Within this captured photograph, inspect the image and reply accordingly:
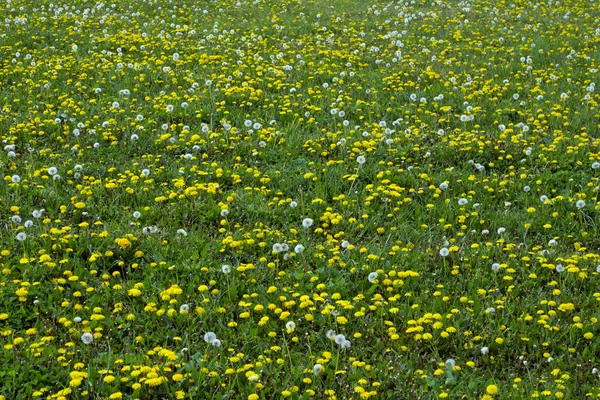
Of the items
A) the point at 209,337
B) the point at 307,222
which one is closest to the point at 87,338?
the point at 209,337

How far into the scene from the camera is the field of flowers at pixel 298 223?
13.4 feet

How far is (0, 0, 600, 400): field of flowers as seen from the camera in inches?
160

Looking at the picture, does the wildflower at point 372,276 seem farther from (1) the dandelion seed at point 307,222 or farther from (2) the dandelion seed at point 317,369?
(2) the dandelion seed at point 317,369

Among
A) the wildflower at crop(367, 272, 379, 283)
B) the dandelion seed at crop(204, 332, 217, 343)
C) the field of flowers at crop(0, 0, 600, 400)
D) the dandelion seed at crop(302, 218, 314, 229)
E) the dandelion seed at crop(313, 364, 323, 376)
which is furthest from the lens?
the dandelion seed at crop(302, 218, 314, 229)

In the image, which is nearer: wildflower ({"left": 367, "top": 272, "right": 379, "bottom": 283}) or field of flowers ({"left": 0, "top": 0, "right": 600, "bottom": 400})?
field of flowers ({"left": 0, "top": 0, "right": 600, "bottom": 400})

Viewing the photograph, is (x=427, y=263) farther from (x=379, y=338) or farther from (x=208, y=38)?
(x=208, y=38)

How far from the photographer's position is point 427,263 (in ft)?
16.9

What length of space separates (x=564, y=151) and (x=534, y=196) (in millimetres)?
1130

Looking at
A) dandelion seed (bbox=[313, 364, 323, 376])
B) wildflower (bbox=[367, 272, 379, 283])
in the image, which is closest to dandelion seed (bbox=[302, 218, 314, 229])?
wildflower (bbox=[367, 272, 379, 283])

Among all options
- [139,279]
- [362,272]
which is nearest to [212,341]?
[139,279]

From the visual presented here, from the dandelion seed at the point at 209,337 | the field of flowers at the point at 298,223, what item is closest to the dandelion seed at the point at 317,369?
the field of flowers at the point at 298,223

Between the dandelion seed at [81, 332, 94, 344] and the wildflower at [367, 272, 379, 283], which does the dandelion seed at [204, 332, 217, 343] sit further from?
the wildflower at [367, 272, 379, 283]

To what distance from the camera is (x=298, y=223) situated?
5.80 meters

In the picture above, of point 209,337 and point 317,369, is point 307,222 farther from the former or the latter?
point 317,369
